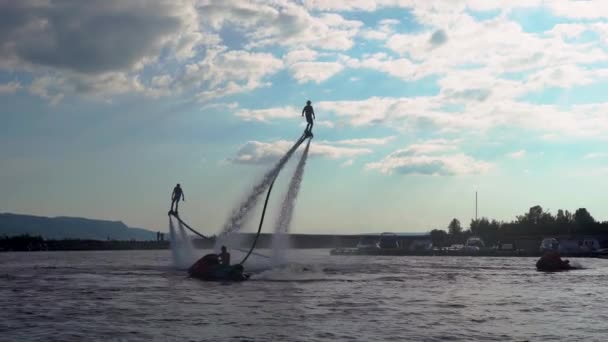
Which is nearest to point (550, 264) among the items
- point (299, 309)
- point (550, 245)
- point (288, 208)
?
point (288, 208)

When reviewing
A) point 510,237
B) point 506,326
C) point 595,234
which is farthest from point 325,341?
point 510,237

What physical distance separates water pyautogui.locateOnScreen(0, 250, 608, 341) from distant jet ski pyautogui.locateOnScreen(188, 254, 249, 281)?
1493mm

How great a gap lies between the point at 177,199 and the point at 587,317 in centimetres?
3924

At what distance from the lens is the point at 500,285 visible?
54.8m

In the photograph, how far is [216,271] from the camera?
5606 cm

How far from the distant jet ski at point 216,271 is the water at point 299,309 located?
149cm

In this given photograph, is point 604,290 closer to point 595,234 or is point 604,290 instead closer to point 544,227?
point 595,234

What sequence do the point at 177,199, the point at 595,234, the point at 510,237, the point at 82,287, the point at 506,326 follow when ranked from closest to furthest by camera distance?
1. the point at 506,326
2. the point at 82,287
3. the point at 177,199
4. the point at 595,234
5. the point at 510,237

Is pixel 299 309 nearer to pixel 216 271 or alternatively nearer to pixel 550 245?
pixel 216 271

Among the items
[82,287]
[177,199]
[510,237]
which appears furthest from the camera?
[510,237]

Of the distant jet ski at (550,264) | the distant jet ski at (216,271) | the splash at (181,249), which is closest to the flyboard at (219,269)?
the distant jet ski at (216,271)

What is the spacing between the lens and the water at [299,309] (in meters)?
29.2

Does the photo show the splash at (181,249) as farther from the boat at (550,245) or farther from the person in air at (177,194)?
the boat at (550,245)

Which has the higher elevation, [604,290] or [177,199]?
[177,199]
